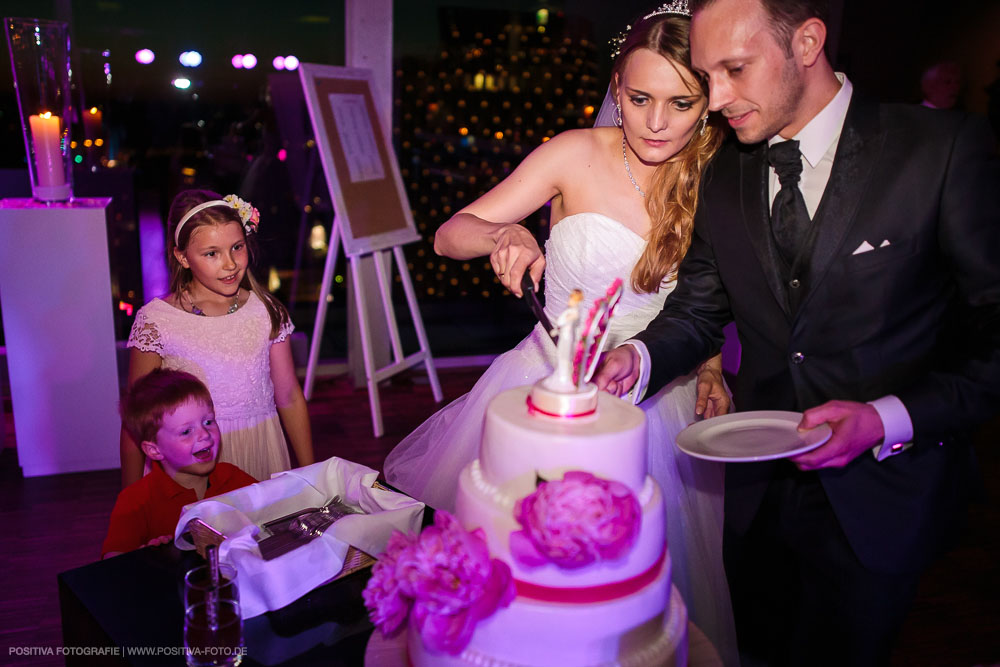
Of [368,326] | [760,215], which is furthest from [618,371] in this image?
[368,326]

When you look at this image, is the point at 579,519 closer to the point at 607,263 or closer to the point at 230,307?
the point at 607,263

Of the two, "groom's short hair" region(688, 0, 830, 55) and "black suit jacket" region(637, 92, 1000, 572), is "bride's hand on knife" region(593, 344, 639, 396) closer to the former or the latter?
"black suit jacket" region(637, 92, 1000, 572)

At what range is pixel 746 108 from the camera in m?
1.70

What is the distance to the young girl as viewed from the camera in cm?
280

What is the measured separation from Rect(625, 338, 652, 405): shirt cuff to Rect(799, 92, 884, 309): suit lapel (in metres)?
0.35

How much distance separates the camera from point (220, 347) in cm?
283

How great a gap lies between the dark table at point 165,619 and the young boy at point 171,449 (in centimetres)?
56

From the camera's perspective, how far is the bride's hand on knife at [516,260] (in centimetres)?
170

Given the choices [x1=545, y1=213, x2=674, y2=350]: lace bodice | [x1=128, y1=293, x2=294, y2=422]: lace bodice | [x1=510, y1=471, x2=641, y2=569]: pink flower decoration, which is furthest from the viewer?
[x1=128, y1=293, x2=294, y2=422]: lace bodice

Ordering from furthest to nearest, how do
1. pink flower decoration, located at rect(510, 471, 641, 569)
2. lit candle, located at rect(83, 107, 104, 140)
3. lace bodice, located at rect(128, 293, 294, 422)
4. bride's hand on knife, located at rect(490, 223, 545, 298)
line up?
1. lit candle, located at rect(83, 107, 104, 140)
2. lace bodice, located at rect(128, 293, 294, 422)
3. bride's hand on knife, located at rect(490, 223, 545, 298)
4. pink flower decoration, located at rect(510, 471, 641, 569)

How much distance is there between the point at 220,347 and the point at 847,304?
2.01m

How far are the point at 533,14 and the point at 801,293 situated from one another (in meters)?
4.81

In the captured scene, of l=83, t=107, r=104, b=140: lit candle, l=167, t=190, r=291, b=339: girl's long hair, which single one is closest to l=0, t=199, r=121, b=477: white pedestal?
l=167, t=190, r=291, b=339: girl's long hair

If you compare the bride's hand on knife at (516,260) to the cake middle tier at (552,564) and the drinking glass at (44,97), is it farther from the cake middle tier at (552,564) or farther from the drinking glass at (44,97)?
the drinking glass at (44,97)
